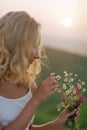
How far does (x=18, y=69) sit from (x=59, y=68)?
41.2 inches

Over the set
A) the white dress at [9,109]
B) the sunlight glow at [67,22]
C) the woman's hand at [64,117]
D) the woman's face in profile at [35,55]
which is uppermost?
the woman's face in profile at [35,55]

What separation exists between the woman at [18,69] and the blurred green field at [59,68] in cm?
95

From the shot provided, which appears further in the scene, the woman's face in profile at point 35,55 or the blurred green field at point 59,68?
the blurred green field at point 59,68

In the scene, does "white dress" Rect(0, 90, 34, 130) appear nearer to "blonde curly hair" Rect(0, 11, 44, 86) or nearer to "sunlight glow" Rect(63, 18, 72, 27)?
"blonde curly hair" Rect(0, 11, 44, 86)

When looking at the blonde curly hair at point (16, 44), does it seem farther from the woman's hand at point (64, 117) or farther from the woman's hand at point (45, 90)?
the woman's hand at point (64, 117)

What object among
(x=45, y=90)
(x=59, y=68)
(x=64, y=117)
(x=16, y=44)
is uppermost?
(x=16, y=44)

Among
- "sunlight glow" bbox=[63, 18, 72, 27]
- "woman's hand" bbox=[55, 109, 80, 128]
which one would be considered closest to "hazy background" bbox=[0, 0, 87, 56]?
"sunlight glow" bbox=[63, 18, 72, 27]

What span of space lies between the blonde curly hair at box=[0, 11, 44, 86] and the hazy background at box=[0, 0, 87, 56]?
933mm

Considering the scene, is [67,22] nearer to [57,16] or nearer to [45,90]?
Result: [57,16]

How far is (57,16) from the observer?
2164 mm

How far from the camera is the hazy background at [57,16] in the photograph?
7.04 feet

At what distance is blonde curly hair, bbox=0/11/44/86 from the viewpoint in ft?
3.88

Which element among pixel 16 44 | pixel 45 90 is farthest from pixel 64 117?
pixel 16 44

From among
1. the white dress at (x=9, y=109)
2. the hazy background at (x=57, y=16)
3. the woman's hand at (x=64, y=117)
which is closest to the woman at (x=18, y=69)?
the white dress at (x=9, y=109)
